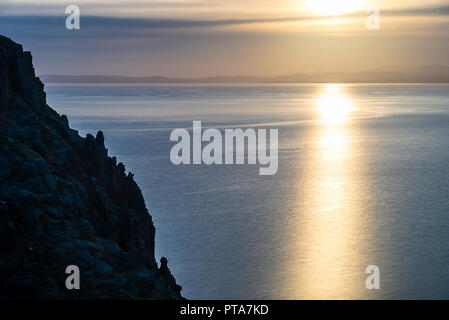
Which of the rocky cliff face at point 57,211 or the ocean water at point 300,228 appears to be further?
the ocean water at point 300,228

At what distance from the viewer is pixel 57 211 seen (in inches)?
1689

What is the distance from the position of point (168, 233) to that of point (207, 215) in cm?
1159

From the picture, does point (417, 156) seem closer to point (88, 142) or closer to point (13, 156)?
point (88, 142)

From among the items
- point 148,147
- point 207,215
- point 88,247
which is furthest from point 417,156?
point 88,247

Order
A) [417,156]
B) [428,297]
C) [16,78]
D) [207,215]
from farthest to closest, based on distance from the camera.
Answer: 1. [417,156]
2. [207,215]
3. [428,297]
4. [16,78]

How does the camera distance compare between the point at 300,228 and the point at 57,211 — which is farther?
the point at 300,228

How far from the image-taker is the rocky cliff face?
1535 inches

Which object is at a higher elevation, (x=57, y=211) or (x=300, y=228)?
(x=300, y=228)

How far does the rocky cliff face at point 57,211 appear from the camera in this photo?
128ft

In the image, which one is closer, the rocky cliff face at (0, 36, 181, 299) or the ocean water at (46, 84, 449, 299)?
the rocky cliff face at (0, 36, 181, 299)

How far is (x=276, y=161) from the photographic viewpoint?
17412 centimetres
